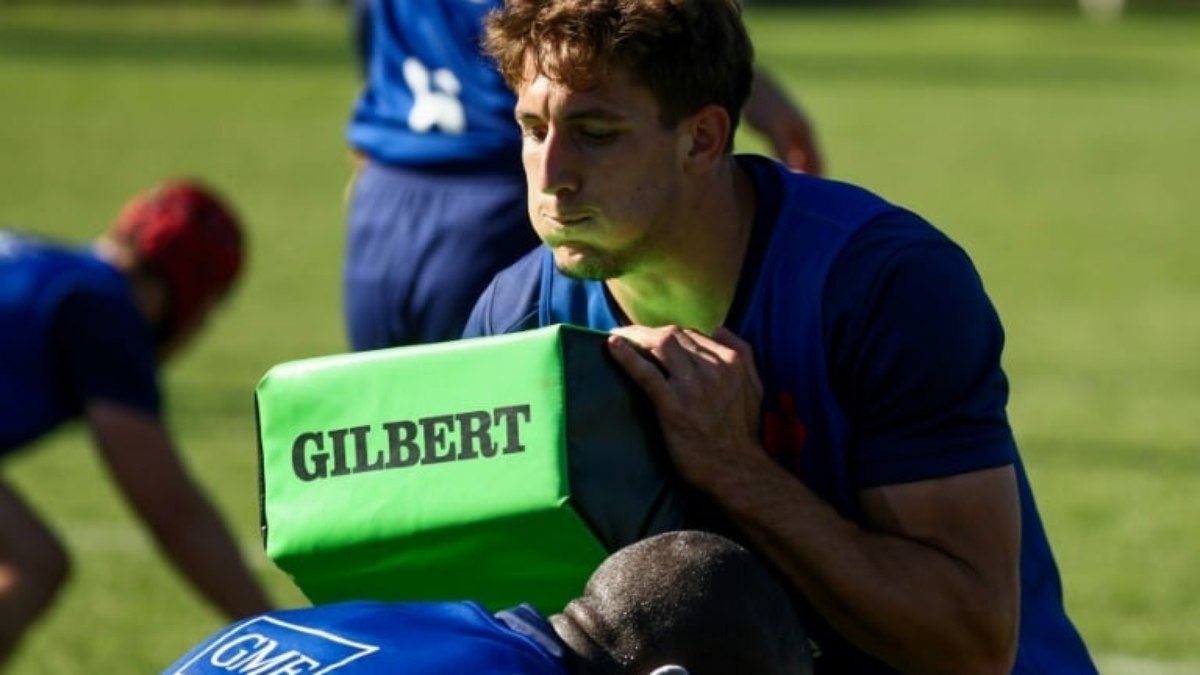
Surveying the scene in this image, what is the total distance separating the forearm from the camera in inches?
139

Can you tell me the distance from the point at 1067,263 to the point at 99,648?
30.0 ft

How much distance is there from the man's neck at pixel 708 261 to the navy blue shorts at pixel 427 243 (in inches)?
77.1

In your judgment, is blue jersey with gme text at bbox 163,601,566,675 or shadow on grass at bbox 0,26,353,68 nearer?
blue jersey with gme text at bbox 163,601,566,675

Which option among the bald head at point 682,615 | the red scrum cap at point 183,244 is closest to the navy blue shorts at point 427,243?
the red scrum cap at point 183,244

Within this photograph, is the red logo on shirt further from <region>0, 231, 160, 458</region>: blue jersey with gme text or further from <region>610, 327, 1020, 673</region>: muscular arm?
<region>0, 231, 160, 458</region>: blue jersey with gme text

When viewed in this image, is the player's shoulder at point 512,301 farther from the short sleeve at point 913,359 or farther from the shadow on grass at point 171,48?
the shadow on grass at point 171,48

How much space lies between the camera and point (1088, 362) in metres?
11.8

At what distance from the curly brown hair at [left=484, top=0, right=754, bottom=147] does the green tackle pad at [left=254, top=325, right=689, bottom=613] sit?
1.30ft

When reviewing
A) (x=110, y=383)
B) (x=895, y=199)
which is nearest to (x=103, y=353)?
(x=110, y=383)

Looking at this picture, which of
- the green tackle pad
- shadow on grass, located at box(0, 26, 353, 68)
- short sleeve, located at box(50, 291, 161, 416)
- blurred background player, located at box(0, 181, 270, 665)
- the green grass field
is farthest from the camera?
shadow on grass, located at box(0, 26, 353, 68)

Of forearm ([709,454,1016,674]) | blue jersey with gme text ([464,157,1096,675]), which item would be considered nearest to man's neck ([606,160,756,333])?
blue jersey with gme text ([464,157,1096,675])

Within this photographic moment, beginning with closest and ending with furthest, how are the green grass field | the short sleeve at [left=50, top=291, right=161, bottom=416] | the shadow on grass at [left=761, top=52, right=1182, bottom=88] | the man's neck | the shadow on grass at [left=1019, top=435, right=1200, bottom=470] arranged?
1. the man's neck
2. the short sleeve at [left=50, top=291, right=161, bottom=416]
3. the green grass field
4. the shadow on grass at [left=1019, top=435, right=1200, bottom=470]
5. the shadow on grass at [left=761, top=52, right=1182, bottom=88]

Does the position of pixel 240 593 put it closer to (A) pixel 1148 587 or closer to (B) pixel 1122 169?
(A) pixel 1148 587

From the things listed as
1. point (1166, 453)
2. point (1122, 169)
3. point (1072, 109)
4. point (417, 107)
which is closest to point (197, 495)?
point (417, 107)
